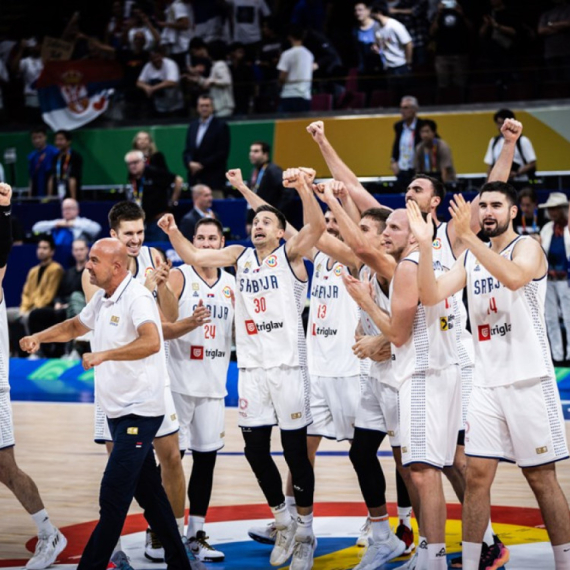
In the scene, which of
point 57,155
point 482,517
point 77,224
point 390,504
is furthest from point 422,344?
point 57,155

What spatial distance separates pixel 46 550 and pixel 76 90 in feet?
42.7

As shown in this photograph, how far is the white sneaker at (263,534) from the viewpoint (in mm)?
7535

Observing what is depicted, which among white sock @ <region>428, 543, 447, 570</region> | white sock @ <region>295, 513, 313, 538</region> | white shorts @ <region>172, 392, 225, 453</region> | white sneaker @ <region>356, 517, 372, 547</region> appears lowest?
white sneaker @ <region>356, 517, 372, 547</region>

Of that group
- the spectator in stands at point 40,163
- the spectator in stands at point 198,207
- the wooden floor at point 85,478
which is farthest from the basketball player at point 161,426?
the spectator in stands at point 40,163

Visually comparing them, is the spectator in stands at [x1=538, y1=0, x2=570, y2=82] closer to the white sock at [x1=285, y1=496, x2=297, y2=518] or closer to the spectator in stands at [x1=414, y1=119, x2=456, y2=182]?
the spectator in stands at [x1=414, y1=119, x2=456, y2=182]

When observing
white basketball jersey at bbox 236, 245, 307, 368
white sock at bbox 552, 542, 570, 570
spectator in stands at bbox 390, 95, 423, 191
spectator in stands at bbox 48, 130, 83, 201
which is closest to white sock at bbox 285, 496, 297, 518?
white basketball jersey at bbox 236, 245, 307, 368

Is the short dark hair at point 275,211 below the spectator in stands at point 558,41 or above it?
below

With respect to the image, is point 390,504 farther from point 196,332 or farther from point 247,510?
point 196,332

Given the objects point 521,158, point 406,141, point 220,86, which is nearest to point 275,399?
point 521,158

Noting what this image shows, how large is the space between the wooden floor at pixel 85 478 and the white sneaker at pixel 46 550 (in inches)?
10.1

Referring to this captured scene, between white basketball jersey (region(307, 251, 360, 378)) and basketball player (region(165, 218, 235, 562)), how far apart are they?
666 millimetres

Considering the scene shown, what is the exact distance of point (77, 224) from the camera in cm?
1575

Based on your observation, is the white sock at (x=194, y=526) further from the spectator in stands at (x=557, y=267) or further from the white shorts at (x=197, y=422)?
the spectator in stands at (x=557, y=267)

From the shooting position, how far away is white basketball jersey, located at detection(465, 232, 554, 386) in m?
6.12
